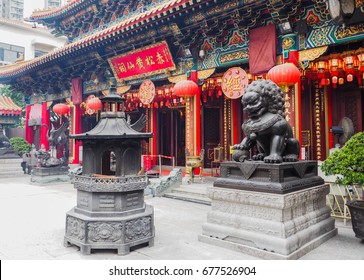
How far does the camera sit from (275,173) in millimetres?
3660

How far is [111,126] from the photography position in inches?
167

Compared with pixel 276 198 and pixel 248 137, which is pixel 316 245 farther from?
pixel 248 137

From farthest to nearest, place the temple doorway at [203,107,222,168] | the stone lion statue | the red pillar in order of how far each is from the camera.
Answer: the red pillar, the temple doorway at [203,107,222,168], the stone lion statue

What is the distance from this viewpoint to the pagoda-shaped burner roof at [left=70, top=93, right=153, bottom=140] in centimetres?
402

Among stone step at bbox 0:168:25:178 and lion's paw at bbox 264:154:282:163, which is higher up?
lion's paw at bbox 264:154:282:163

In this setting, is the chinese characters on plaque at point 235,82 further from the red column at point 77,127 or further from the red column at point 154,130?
the red column at point 77,127

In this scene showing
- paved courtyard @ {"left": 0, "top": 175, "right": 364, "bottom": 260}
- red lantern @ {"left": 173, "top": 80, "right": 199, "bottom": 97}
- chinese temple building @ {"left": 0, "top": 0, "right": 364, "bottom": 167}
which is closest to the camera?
paved courtyard @ {"left": 0, "top": 175, "right": 364, "bottom": 260}

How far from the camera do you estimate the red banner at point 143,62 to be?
935cm

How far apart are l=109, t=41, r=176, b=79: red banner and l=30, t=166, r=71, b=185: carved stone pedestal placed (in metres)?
4.27

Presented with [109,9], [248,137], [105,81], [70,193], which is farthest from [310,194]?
[109,9]

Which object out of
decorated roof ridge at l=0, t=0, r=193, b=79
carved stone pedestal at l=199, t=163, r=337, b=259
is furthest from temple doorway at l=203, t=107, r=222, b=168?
carved stone pedestal at l=199, t=163, r=337, b=259

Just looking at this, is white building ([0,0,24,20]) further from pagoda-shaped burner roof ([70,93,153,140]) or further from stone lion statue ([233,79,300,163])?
stone lion statue ([233,79,300,163])

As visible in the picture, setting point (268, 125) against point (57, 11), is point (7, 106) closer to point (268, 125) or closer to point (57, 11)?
point (57, 11)

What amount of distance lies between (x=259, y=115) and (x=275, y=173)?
823 mm
